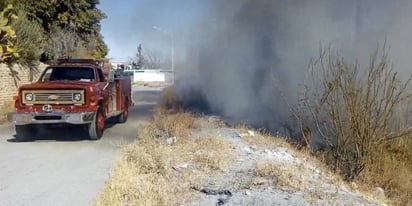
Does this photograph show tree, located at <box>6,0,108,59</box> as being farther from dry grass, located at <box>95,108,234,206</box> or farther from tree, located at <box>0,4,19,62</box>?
dry grass, located at <box>95,108,234,206</box>

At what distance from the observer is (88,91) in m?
10.7

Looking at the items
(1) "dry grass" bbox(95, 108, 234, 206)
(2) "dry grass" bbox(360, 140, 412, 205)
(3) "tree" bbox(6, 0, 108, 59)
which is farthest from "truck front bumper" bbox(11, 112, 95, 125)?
(3) "tree" bbox(6, 0, 108, 59)

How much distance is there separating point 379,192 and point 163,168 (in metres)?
3.74

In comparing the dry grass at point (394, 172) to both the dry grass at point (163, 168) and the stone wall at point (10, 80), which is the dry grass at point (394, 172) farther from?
the stone wall at point (10, 80)

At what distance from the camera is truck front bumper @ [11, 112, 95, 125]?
1053 centimetres

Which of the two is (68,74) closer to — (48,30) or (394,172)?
(394,172)

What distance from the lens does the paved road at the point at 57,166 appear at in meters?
6.45

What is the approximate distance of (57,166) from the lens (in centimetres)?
838

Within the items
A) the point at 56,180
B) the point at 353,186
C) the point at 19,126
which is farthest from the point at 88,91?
the point at 353,186

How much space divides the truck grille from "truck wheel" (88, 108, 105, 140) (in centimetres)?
57

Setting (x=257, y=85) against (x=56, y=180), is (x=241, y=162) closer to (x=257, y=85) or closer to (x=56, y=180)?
(x=56, y=180)

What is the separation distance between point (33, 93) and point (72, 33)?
17.9 metres

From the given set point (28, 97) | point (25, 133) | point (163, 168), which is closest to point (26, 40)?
point (25, 133)

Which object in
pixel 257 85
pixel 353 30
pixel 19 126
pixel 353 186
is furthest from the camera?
pixel 257 85
